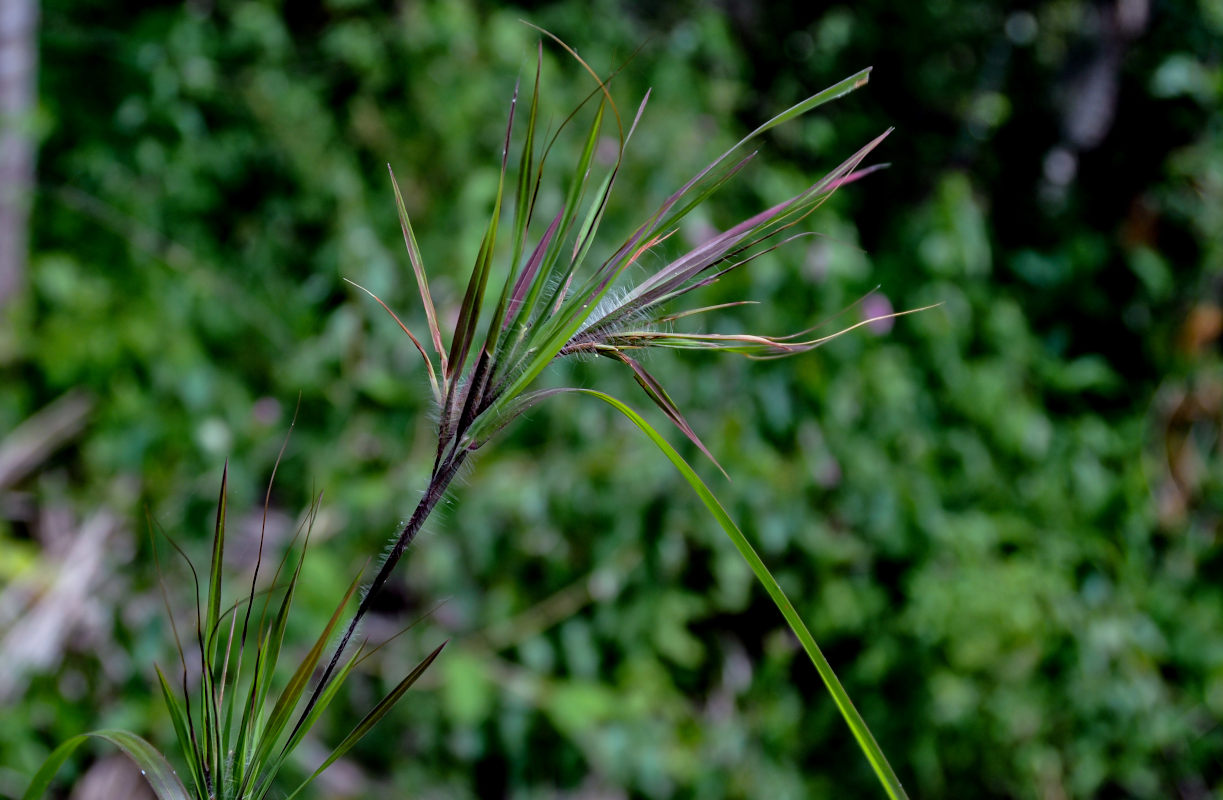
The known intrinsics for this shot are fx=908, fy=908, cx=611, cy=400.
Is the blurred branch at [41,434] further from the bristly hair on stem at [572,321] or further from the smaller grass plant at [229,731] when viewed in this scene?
the bristly hair on stem at [572,321]

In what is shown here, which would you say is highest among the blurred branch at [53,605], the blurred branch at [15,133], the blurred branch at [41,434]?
the blurred branch at [15,133]

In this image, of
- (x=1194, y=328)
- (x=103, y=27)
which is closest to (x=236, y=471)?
(x=103, y=27)

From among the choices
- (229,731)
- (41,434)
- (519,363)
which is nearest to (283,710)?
(229,731)

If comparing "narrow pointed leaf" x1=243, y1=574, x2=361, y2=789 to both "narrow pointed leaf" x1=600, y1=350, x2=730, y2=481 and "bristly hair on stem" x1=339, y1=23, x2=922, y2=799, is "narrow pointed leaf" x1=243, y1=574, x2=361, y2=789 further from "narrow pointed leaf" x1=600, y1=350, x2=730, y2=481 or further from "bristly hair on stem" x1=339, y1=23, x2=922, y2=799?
"narrow pointed leaf" x1=600, y1=350, x2=730, y2=481

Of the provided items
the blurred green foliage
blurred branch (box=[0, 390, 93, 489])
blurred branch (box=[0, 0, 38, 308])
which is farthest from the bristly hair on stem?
blurred branch (box=[0, 0, 38, 308])

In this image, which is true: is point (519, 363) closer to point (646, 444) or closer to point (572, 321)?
point (572, 321)

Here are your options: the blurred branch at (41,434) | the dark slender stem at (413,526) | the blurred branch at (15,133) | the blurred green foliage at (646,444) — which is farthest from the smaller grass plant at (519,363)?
the blurred branch at (15,133)
